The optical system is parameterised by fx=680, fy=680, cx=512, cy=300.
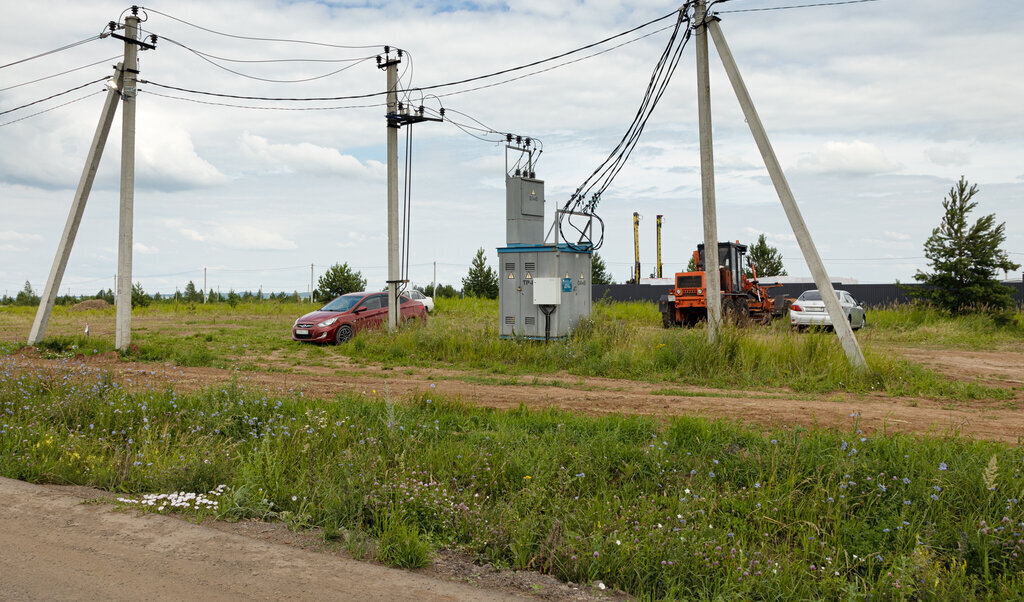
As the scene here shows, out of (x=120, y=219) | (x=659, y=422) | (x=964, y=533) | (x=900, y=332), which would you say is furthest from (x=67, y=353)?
(x=900, y=332)

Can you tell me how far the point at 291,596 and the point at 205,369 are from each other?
1099 cm

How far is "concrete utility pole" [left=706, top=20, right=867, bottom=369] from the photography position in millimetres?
12156

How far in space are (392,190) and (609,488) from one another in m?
14.8

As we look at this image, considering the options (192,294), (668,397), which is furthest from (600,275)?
(668,397)

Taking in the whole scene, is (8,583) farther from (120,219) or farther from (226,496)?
(120,219)

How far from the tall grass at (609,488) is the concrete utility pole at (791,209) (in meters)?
5.96

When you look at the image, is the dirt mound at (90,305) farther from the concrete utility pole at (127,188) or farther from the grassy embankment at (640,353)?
the concrete utility pole at (127,188)

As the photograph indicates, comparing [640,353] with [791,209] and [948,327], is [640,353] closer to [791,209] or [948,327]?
[791,209]

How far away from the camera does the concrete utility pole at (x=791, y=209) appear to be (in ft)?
39.9

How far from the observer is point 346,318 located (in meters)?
19.5

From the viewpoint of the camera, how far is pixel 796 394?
10969mm

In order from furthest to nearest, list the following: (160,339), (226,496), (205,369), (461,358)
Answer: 1. (160,339)
2. (461,358)
3. (205,369)
4. (226,496)

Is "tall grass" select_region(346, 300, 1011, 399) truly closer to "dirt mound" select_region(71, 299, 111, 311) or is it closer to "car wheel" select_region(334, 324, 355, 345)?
"car wheel" select_region(334, 324, 355, 345)

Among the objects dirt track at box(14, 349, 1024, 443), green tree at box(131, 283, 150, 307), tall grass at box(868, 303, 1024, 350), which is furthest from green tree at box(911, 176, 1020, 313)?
green tree at box(131, 283, 150, 307)
